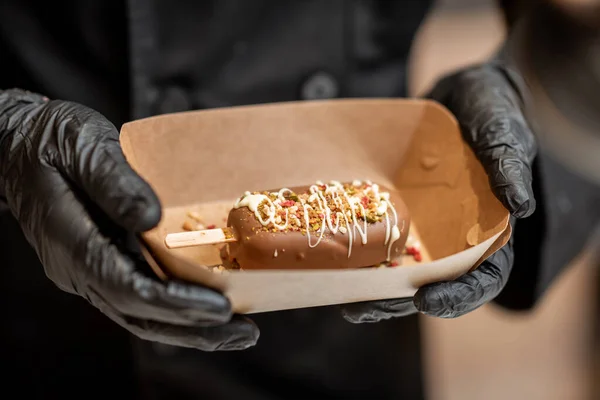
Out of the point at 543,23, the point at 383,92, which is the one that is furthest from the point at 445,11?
the point at 383,92

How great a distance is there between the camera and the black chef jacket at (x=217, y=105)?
106 centimetres

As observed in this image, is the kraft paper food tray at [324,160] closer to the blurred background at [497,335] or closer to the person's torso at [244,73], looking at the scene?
the person's torso at [244,73]

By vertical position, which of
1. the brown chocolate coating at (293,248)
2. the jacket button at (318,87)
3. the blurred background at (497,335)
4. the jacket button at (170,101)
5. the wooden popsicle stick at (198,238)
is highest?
the jacket button at (170,101)

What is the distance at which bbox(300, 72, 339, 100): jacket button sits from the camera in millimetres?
1143

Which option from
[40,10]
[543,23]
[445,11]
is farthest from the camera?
[445,11]

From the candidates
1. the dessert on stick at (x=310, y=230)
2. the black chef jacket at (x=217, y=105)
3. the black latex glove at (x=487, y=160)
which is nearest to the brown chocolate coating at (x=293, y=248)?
the dessert on stick at (x=310, y=230)

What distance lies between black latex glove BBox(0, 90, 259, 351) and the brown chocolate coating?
0.14m

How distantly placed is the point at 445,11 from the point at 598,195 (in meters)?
1.14

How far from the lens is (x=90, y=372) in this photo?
47.5 inches

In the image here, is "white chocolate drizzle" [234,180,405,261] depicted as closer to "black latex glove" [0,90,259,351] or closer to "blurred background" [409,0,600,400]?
"black latex glove" [0,90,259,351]

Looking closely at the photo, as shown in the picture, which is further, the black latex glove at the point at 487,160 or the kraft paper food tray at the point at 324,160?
the kraft paper food tray at the point at 324,160

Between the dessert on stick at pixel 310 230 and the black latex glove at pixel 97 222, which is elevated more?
the black latex glove at pixel 97 222

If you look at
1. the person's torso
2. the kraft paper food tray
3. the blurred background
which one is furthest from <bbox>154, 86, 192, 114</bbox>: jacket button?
the blurred background

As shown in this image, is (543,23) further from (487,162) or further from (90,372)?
(90,372)
